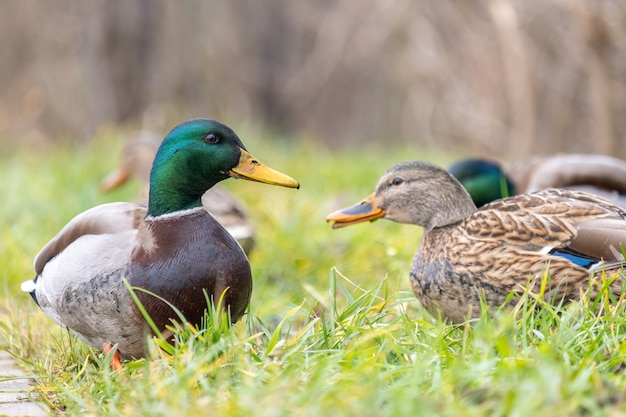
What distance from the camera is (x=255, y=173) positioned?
3.86 m

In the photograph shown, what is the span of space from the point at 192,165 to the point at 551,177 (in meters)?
3.53

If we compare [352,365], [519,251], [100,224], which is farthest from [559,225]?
[100,224]

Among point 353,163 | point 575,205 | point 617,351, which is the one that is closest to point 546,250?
point 575,205

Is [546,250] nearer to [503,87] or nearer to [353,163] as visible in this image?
[353,163]

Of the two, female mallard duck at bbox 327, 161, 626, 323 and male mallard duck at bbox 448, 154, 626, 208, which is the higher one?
female mallard duck at bbox 327, 161, 626, 323

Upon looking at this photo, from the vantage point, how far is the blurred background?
10188mm

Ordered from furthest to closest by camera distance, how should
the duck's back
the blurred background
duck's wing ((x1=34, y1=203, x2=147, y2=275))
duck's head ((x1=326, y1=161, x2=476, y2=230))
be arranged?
the blurred background → duck's head ((x1=326, y1=161, x2=476, y2=230)) → duck's wing ((x1=34, y1=203, x2=147, y2=275)) → the duck's back

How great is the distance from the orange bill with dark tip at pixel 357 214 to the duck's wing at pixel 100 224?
Result: 2.97 feet

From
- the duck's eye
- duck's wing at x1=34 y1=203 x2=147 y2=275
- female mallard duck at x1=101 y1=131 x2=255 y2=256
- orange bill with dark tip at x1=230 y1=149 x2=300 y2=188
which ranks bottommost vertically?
female mallard duck at x1=101 y1=131 x2=255 y2=256

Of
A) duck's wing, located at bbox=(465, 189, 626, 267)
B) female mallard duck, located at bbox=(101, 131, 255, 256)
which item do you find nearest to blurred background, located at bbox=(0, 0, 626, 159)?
→ female mallard duck, located at bbox=(101, 131, 255, 256)

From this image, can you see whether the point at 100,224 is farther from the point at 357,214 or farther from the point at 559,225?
the point at 559,225

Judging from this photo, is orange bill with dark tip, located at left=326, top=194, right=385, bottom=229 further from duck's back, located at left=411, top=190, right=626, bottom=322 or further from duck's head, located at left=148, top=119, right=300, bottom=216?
duck's head, located at left=148, top=119, right=300, bottom=216

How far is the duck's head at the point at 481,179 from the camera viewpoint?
6.58 m

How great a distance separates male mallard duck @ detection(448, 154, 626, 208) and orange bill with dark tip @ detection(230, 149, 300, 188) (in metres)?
2.82
